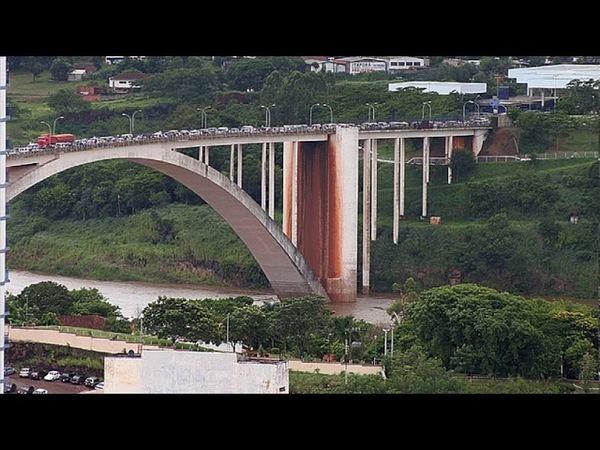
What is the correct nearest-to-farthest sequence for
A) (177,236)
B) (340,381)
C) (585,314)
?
(340,381) < (585,314) < (177,236)

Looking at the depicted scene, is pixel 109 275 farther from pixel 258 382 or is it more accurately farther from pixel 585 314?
pixel 258 382

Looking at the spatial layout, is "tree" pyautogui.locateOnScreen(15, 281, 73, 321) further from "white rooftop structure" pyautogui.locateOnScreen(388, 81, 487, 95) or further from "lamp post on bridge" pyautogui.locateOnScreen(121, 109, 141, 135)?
"white rooftop structure" pyautogui.locateOnScreen(388, 81, 487, 95)

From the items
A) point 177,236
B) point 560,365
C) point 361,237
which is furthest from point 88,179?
point 560,365

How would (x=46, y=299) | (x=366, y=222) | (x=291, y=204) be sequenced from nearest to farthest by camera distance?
1. (x=46, y=299)
2. (x=291, y=204)
3. (x=366, y=222)

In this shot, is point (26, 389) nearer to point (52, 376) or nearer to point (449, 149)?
point (52, 376)

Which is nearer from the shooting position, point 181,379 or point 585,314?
point 181,379

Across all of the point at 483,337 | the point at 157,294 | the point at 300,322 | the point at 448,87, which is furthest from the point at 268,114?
the point at 483,337

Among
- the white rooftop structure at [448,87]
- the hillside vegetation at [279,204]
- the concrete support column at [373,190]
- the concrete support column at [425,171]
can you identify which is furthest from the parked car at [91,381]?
the white rooftop structure at [448,87]

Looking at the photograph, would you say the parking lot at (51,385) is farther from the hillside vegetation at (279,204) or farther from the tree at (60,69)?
the tree at (60,69)
